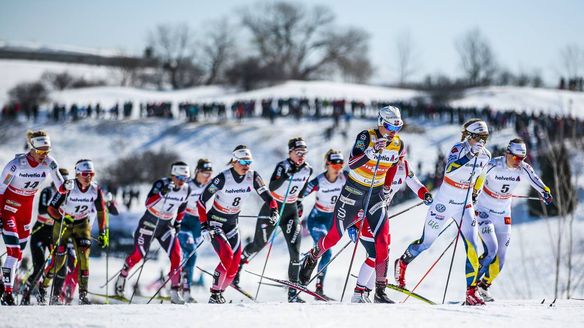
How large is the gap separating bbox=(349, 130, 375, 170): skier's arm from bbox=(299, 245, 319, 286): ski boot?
6.18 feet

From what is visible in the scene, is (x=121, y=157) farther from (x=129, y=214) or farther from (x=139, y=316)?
(x=139, y=316)

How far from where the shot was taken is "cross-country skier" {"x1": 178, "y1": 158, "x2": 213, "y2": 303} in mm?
13263

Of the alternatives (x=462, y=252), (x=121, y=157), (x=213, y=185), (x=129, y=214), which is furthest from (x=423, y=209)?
(x=121, y=157)

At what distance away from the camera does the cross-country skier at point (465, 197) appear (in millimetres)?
10047

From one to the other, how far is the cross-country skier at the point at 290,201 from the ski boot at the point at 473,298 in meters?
3.03

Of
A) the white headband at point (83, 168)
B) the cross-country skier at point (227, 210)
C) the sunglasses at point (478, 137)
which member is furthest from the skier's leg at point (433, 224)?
Result: the white headband at point (83, 168)

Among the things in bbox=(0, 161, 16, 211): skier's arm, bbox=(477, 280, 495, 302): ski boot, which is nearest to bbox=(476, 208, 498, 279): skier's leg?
bbox=(477, 280, 495, 302): ski boot

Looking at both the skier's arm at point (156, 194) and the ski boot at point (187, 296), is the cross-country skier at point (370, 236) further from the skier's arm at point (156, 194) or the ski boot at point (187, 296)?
the skier's arm at point (156, 194)

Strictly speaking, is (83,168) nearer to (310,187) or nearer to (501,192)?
(310,187)

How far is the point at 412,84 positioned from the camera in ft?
266

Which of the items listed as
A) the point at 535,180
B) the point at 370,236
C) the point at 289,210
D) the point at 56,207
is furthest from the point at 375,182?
the point at 56,207

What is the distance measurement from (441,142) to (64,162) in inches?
982

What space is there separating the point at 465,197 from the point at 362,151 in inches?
75.7

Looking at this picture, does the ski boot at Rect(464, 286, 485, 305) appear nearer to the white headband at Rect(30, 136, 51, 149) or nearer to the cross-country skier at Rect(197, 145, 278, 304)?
the cross-country skier at Rect(197, 145, 278, 304)
